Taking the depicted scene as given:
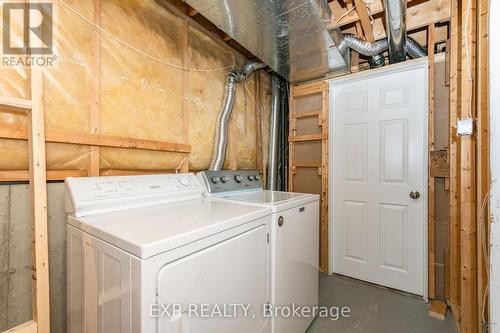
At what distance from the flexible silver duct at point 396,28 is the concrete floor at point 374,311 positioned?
92.4 inches

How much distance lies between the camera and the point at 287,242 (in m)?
1.61

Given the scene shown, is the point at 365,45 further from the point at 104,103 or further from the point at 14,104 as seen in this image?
the point at 14,104

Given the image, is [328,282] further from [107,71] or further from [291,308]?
[107,71]

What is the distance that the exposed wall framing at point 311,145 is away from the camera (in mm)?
2887

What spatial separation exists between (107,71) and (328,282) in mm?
2804

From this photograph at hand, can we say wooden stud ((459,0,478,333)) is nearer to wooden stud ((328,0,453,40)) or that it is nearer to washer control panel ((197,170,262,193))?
wooden stud ((328,0,453,40))

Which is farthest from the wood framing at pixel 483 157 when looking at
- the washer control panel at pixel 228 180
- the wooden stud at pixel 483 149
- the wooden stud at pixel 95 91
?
the wooden stud at pixel 95 91

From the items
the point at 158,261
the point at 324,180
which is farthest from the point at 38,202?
the point at 324,180

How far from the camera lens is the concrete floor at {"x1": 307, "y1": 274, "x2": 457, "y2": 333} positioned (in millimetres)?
1914

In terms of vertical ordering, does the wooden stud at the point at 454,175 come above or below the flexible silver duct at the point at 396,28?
below

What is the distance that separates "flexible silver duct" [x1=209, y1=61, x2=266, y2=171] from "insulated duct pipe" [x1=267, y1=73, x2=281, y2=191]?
0.67 meters

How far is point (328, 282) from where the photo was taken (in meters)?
2.66

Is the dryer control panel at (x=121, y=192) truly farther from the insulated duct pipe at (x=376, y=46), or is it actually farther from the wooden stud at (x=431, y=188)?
the wooden stud at (x=431, y=188)

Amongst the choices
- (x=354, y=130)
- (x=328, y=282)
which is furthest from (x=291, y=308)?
(x=354, y=130)
